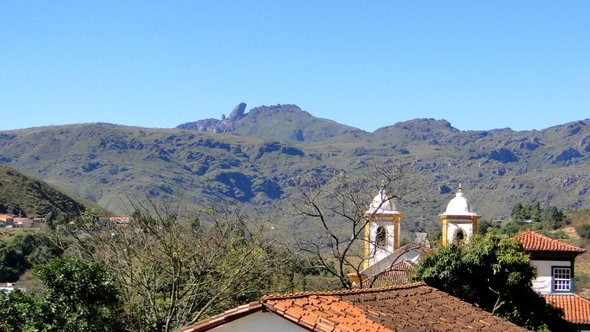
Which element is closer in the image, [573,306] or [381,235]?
[573,306]

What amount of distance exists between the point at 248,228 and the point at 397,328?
57.8 ft

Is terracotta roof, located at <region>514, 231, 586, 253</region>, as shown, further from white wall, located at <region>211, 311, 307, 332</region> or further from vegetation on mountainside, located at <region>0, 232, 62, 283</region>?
vegetation on mountainside, located at <region>0, 232, 62, 283</region>

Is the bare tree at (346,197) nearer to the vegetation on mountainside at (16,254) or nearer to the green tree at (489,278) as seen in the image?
the green tree at (489,278)

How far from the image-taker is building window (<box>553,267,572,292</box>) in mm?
32438

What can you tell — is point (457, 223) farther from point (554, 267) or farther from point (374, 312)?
point (374, 312)

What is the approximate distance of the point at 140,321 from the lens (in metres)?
21.0

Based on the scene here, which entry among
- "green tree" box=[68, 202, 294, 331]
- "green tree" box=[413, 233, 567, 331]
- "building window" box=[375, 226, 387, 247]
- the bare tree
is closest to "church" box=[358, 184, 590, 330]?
the bare tree

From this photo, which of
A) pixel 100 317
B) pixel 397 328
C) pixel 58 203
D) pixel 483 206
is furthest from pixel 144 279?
pixel 483 206

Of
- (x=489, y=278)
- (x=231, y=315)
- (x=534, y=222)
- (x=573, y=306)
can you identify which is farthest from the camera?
(x=534, y=222)

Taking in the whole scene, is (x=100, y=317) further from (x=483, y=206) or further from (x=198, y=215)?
(x=483, y=206)

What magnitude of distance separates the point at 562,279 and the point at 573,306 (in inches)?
59.4

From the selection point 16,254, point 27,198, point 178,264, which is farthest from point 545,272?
point 27,198

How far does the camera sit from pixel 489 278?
73.7 ft

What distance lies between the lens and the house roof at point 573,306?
30.1m
